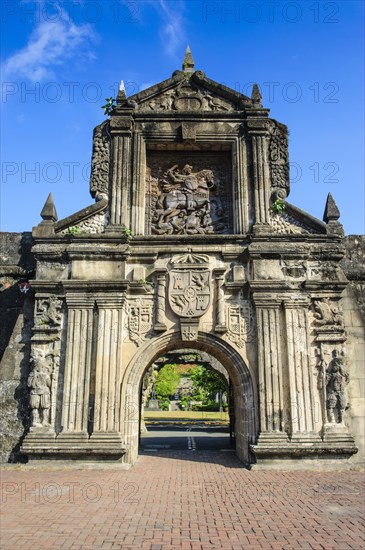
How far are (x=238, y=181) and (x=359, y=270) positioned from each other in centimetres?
387

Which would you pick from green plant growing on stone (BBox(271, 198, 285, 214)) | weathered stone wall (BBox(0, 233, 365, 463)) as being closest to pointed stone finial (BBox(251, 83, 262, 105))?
green plant growing on stone (BBox(271, 198, 285, 214))

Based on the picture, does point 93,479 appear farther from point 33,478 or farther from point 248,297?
point 248,297


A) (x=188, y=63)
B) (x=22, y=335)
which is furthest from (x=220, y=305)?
(x=188, y=63)

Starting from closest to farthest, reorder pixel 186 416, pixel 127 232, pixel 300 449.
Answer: pixel 300 449, pixel 127 232, pixel 186 416

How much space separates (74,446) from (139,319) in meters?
3.03

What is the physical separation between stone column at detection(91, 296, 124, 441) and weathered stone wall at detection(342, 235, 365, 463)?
17.0ft

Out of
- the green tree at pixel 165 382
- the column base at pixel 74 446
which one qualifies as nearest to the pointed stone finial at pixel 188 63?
the column base at pixel 74 446

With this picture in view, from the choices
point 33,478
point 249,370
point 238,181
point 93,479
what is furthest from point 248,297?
point 33,478

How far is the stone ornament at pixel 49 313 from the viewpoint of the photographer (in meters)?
11.0

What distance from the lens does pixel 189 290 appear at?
11.2m

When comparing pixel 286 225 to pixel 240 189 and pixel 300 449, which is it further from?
pixel 300 449

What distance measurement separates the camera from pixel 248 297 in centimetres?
1125

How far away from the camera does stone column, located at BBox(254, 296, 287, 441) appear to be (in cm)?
1029

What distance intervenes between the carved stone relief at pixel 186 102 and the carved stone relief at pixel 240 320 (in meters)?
5.02
